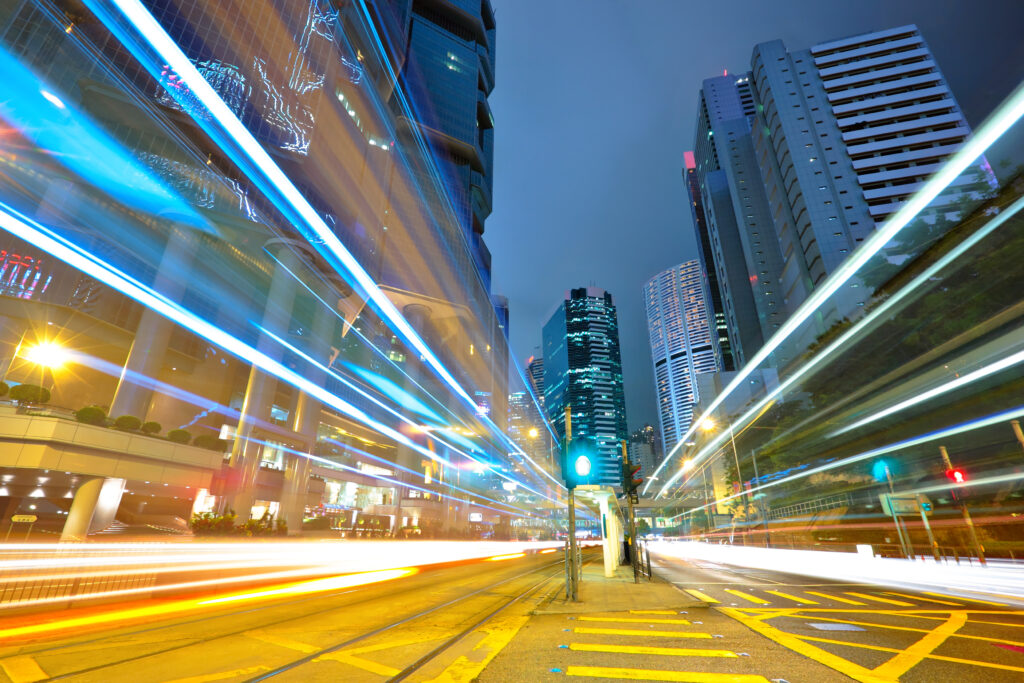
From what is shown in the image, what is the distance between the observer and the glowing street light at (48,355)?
1465 inches

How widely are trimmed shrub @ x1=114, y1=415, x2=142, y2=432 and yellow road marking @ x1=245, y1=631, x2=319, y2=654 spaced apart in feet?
90.6

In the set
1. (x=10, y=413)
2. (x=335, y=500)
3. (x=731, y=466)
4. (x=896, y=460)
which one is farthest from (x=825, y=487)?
(x=10, y=413)

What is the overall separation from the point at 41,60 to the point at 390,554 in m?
50.4

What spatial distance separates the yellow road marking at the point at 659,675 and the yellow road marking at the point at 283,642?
3.99 metres

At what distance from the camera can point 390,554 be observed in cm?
2516

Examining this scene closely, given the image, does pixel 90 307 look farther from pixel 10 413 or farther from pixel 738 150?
pixel 738 150

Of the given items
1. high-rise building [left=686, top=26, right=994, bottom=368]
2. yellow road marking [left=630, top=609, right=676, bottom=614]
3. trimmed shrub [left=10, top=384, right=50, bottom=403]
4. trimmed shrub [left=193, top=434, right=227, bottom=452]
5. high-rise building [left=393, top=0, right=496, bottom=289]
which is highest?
high-rise building [left=393, top=0, right=496, bottom=289]

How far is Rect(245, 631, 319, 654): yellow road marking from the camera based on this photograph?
645 cm

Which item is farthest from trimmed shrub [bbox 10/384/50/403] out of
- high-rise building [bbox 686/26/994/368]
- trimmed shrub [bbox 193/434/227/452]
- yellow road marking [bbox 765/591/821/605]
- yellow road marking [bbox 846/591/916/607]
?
high-rise building [bbox 686/26/994/368]

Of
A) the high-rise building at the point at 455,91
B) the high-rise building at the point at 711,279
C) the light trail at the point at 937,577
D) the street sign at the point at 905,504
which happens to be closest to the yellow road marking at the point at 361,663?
the light trail at the point at 937,577

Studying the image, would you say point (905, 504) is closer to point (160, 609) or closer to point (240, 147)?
point (160, 609)

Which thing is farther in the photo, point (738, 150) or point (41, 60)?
point (738, 150)

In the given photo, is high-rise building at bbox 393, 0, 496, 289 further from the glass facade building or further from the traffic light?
the traffic light

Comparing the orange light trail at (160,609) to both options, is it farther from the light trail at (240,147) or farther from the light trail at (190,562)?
the light trail at (240,147)
